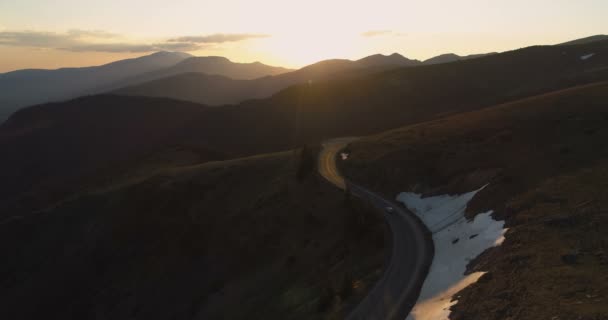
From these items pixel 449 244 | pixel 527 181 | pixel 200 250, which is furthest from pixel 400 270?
pixel 200 250

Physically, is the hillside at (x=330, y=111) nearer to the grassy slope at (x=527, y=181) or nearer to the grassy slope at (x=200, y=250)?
the grassy slope at (x=200, y=250)

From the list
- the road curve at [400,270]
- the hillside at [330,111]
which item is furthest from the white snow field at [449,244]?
the hillside at [330,111]

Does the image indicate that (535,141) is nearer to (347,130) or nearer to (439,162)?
(439,162)

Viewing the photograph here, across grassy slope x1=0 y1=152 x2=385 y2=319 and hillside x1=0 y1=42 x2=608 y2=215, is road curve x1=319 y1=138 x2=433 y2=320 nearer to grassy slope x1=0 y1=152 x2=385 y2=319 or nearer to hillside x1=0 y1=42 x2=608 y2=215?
grassy slope x1=0 y1=152 x2=385 y2=319

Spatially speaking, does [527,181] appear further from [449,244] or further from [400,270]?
[400,270]

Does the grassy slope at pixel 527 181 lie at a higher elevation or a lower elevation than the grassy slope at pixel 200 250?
higher

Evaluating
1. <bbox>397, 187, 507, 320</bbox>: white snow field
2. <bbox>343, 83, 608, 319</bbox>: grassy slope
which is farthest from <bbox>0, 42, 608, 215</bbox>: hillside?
<bbox>397, 187, 507, 320</bbox>: white snow field

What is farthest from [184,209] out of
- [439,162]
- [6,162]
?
[6,162]
